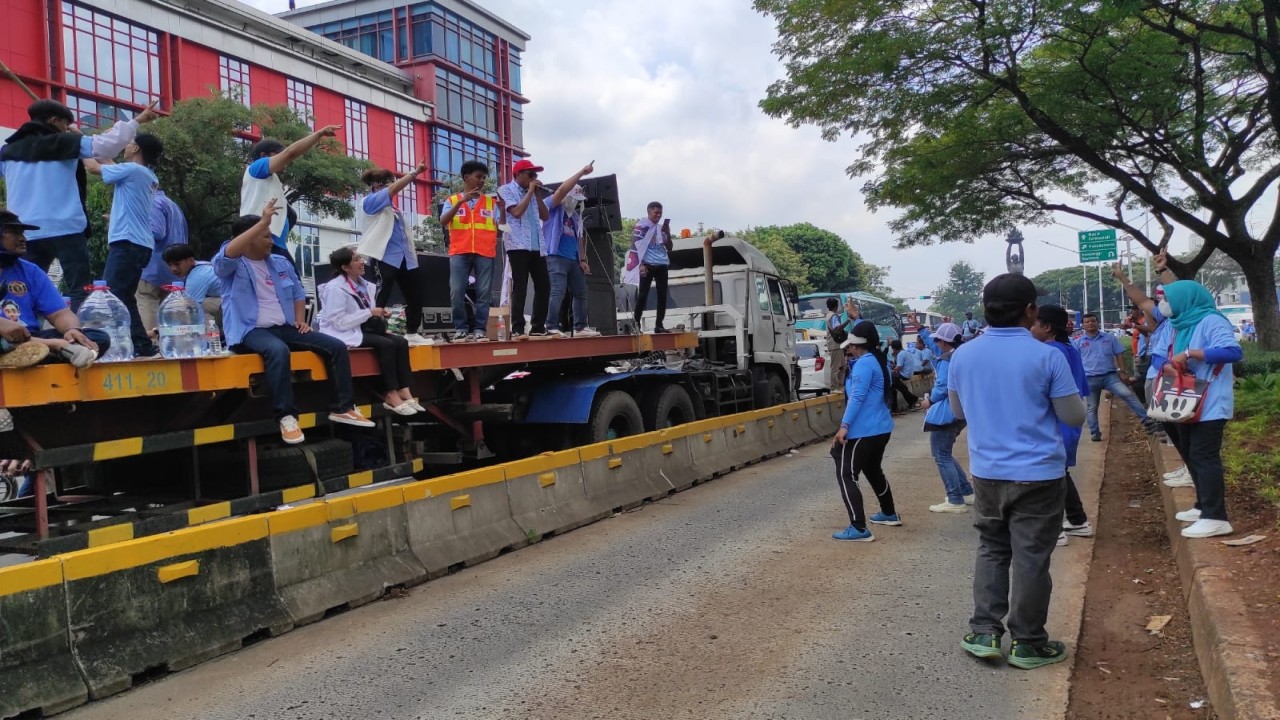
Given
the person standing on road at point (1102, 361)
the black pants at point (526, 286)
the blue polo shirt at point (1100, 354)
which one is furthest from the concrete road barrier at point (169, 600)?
the blue polo shirt at point (1100, 354)

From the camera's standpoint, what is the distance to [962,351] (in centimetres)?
418

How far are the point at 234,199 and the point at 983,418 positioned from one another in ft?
75.7

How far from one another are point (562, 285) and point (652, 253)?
7.61 ft

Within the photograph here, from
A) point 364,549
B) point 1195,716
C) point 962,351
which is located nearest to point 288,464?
point 364,549

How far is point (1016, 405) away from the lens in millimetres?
3963

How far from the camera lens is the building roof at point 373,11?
46.2 meters

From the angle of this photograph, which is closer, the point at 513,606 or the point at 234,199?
the point at 513,606

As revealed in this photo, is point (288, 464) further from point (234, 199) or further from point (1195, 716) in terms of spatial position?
point (234, 199)

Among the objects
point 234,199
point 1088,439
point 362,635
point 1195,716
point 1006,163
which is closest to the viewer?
point 1195,716

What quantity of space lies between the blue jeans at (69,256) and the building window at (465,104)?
41.4 metres

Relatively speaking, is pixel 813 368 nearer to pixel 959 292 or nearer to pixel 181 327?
pixel 181 327

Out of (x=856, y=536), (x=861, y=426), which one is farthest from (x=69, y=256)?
(x=856, y=536)

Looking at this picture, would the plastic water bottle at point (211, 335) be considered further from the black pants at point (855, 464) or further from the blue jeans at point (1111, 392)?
the blue jeans at point (1111, 392)

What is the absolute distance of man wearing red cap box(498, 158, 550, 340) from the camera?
837cm
